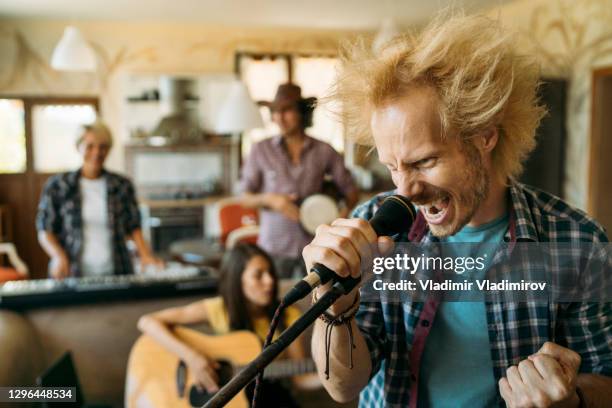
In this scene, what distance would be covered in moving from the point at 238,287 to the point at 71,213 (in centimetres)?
95

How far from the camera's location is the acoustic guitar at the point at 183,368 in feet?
5.61

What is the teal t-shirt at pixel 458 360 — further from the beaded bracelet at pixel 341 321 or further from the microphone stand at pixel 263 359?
the microphone stand at pixel 263 359

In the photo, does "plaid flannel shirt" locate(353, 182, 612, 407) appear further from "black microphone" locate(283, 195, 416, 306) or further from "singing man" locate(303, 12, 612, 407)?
"black microphone" locate(283, 195, 416, 306)

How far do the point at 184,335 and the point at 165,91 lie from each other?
3907 millimetres

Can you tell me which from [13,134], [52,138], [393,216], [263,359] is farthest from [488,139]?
[52,138]

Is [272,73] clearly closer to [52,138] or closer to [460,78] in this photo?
[52,138]

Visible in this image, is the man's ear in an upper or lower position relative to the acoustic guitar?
upper

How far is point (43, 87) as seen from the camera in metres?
5.16

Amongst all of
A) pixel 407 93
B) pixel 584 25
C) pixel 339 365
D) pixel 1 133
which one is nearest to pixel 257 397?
pixel 339 365

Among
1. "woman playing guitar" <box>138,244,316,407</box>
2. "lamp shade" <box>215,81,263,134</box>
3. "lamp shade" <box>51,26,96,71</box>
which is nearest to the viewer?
"woman playing guitar" <box>138,244,316,407</box>

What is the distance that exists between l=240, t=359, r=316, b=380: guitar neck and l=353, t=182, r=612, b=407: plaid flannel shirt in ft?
3.04

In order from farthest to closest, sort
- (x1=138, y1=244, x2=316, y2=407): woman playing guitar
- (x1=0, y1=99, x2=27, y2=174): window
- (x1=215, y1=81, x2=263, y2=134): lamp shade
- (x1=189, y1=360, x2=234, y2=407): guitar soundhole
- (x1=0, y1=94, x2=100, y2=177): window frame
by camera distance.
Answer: (x1=0, y1=94, x2=100, y2=177): window frame → (x1=0, y1=99, x2=27, y2=174): window → (x1=215, y1=81, x2=263, y2=134): lamp shade → (x1=138, y1=244, x2=316, y2=407): woman playing guitar → (x1=189, y1=360, x2=234, y2=407): guitar soundhole

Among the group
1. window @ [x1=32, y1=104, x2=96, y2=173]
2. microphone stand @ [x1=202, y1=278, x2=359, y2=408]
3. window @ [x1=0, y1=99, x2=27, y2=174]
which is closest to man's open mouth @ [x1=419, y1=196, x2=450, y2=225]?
microphone stand @ [x1=202, y1=278, x2=359, y2=408]

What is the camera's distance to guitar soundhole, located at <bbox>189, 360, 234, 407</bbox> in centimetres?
170
